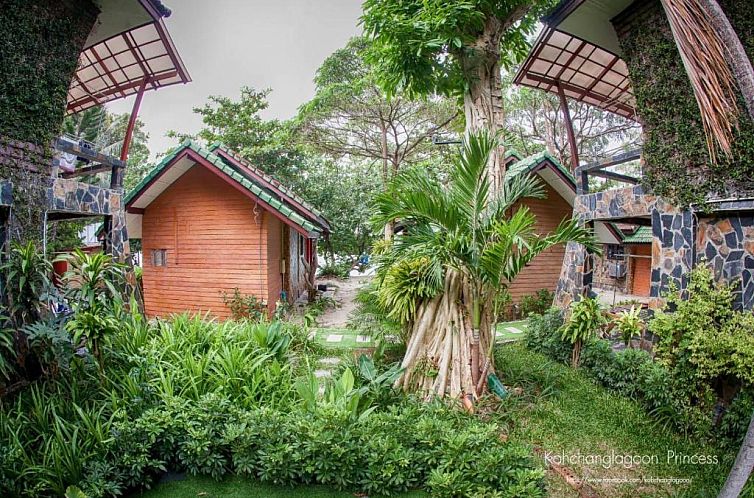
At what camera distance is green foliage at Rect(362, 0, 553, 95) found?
18.6 feet

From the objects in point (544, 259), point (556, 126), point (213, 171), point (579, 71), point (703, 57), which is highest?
point (556, 126)

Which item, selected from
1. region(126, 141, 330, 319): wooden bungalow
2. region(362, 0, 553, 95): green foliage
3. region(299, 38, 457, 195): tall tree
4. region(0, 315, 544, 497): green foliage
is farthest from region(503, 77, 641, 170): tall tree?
region(0, 315, 544, 497): green foliage

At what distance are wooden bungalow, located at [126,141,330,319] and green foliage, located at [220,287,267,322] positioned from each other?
0.12 m

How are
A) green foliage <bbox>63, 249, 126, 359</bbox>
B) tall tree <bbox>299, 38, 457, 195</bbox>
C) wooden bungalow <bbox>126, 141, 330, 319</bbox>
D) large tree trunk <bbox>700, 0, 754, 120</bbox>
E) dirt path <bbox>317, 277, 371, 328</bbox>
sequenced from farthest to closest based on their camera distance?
tall tree <bbox>299, 38, 457, 195</bbox> < dirt path <bbox>317, 277, 371, 328</bbox> < wooden bungalow <bbox>126, 141, 330, 319</bbox> < green foliage <bbox>63, 249, 126, 359</bbox> < large tree trunk <bbox>700, 0, 754, 120</bbox>

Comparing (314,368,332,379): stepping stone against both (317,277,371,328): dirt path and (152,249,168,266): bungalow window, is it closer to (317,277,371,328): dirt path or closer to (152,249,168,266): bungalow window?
(317,277,371,328): dirt path

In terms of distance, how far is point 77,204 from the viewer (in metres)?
5.91

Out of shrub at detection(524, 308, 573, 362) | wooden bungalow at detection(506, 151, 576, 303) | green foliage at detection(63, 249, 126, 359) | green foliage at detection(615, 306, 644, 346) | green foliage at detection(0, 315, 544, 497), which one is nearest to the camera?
green foliage at detection(0, 315, 544, 497)

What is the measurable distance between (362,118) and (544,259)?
24.6ft

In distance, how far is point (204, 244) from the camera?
9367 mm

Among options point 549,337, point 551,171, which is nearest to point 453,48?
point 551,171

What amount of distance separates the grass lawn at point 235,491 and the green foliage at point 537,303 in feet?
24.6

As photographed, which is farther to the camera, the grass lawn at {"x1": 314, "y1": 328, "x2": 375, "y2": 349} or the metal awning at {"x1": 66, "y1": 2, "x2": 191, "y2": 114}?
the metal awning at {"x1": 66, "y1": 2, "x2": 191, "y2": 114}

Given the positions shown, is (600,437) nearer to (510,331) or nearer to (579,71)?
(510,331)

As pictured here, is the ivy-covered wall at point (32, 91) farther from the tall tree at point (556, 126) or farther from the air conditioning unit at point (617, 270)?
the air conditioning unit at point (617, 270)
